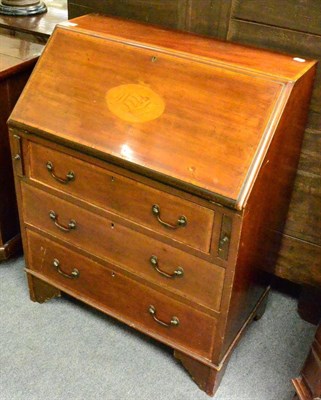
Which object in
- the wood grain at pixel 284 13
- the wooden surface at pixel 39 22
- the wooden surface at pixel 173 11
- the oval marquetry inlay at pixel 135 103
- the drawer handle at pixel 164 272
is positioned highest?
the wood grain at pixel 284 13

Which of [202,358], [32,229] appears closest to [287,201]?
[202,358]

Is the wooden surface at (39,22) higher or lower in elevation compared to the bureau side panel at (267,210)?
higher

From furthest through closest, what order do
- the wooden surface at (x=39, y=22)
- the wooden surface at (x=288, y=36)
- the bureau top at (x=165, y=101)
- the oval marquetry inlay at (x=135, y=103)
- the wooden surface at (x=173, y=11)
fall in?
the wooden surface at (x=39, y=22), the wooden surface at (x=173, y=11), the wooden surface at (x=288, y=36), the oval marquetry inlay at (x=135, y=103), the bureau top at (x=165, y=101)

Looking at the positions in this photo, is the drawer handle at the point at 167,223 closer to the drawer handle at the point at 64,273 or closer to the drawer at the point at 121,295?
the drawer at the point at 121,295

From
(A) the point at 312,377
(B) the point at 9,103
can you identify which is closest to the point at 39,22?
(B) the point at 9,103

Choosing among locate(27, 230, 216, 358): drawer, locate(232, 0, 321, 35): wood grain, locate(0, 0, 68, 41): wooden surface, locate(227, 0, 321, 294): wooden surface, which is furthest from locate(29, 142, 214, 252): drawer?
locate(0, 0, 68, 41): wooden surface

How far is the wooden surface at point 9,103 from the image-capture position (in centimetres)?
185

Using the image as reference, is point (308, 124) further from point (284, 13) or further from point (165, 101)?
point (165, 101)

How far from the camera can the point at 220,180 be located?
1.28 m

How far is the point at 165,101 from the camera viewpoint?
4.60 ft

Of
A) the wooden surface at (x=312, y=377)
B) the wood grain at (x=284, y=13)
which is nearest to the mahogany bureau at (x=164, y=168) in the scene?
the wood grain at (x=284, y=13)

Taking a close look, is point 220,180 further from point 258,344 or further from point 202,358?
point 258,344

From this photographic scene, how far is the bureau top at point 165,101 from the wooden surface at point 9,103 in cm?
32

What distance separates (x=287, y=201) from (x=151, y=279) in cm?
51
